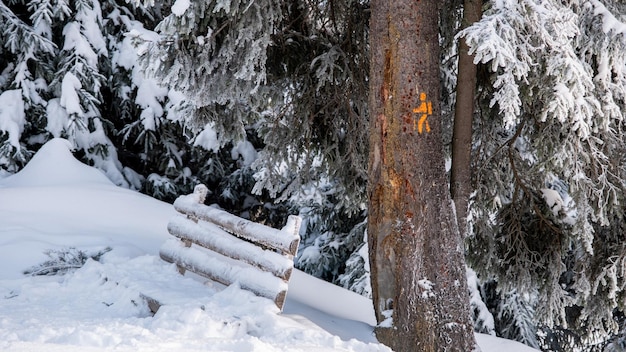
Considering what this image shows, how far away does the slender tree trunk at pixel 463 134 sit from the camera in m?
5.99

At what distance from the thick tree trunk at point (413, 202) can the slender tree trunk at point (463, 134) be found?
0.63 m

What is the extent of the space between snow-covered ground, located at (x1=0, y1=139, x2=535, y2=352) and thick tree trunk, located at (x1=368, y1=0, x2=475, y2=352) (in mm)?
439

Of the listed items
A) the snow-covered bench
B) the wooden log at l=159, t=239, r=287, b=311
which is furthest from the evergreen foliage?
the wooden log at l=159, t=239, r=287, b=311

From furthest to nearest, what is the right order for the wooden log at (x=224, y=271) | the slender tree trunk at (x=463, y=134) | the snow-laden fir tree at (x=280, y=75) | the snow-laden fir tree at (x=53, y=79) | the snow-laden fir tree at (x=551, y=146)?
the snow-laden fir tree at (x=53, y=79) < the snow-laden fir tree at (x=280, y=75) < the slender tree trunk at (x=463, y=134) < the wooden log at (x=224, y=271) < the snow-laden fir tree at (x=551, y=146)

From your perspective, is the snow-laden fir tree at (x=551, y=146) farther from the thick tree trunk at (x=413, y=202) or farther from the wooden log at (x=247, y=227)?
the wooden log at (x=247, y=227)

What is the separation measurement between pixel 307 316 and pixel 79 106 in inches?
294

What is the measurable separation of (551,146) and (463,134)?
95cm

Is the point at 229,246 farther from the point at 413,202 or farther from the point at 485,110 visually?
the point at 485,110

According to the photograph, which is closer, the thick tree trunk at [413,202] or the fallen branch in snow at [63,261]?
the thick tree trunk at [413,202]

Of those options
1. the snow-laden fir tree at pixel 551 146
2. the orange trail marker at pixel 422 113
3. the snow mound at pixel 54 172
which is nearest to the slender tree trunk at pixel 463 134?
the snow-laden fir tree at pixel 551 146

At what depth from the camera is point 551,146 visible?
20.8ft

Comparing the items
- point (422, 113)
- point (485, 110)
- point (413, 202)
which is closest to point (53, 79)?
point (485, 110)

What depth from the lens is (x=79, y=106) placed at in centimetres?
1155

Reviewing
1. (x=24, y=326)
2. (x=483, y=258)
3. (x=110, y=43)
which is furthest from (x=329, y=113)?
(x=110, y=43)
